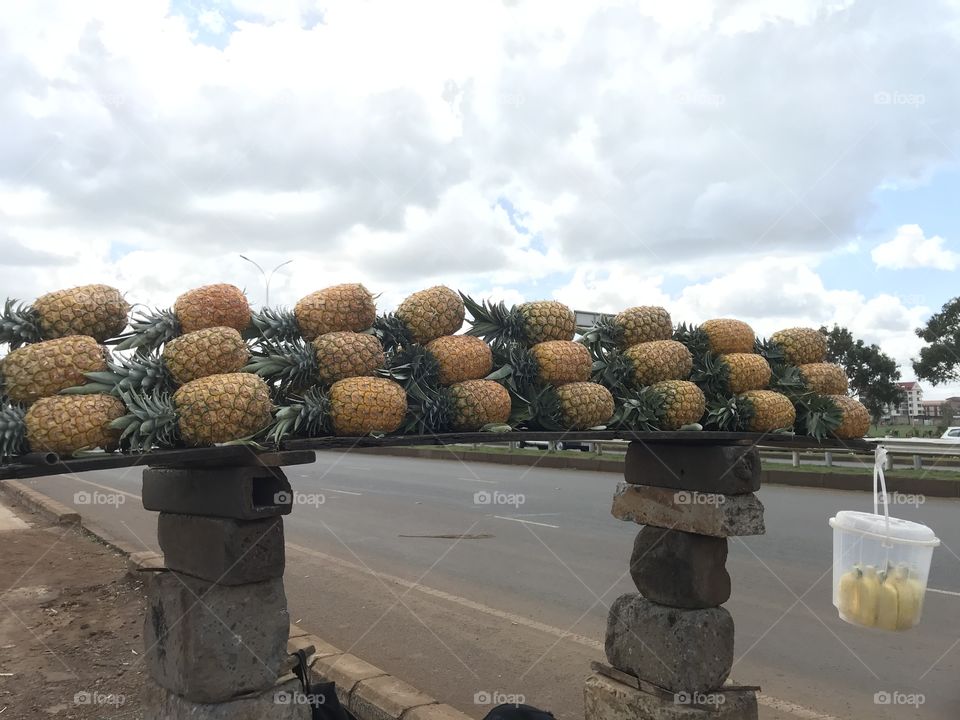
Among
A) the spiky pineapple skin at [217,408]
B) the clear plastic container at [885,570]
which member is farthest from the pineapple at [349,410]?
the clear plastic container at [885,570]

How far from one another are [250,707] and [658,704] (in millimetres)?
1967

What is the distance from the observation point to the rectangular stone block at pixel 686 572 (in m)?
3.99

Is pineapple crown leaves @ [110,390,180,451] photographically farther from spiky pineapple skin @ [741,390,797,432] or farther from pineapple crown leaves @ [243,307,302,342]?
spiky pineapple skin @ [741,390,797,432]

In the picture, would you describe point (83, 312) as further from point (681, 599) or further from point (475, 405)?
point (681, 599)

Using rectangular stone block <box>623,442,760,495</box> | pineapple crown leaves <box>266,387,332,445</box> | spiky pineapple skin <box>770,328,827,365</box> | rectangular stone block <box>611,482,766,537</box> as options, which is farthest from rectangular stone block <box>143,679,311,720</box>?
spiky pineapple skin <box>770,328,827,365</box>

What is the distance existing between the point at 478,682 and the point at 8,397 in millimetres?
4001

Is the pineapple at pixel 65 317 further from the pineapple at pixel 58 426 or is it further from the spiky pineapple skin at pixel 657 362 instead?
the spiky pineapple skin at pixel 657 362

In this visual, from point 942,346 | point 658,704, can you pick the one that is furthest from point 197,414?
point 942,346

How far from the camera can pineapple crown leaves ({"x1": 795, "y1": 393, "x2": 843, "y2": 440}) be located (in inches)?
159

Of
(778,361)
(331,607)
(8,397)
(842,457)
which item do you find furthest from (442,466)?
(8,397)

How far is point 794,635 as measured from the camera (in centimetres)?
653

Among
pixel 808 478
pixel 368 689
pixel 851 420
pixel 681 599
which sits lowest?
pixel 808 478

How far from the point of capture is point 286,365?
2.95m

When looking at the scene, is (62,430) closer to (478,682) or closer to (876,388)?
(478,682)
